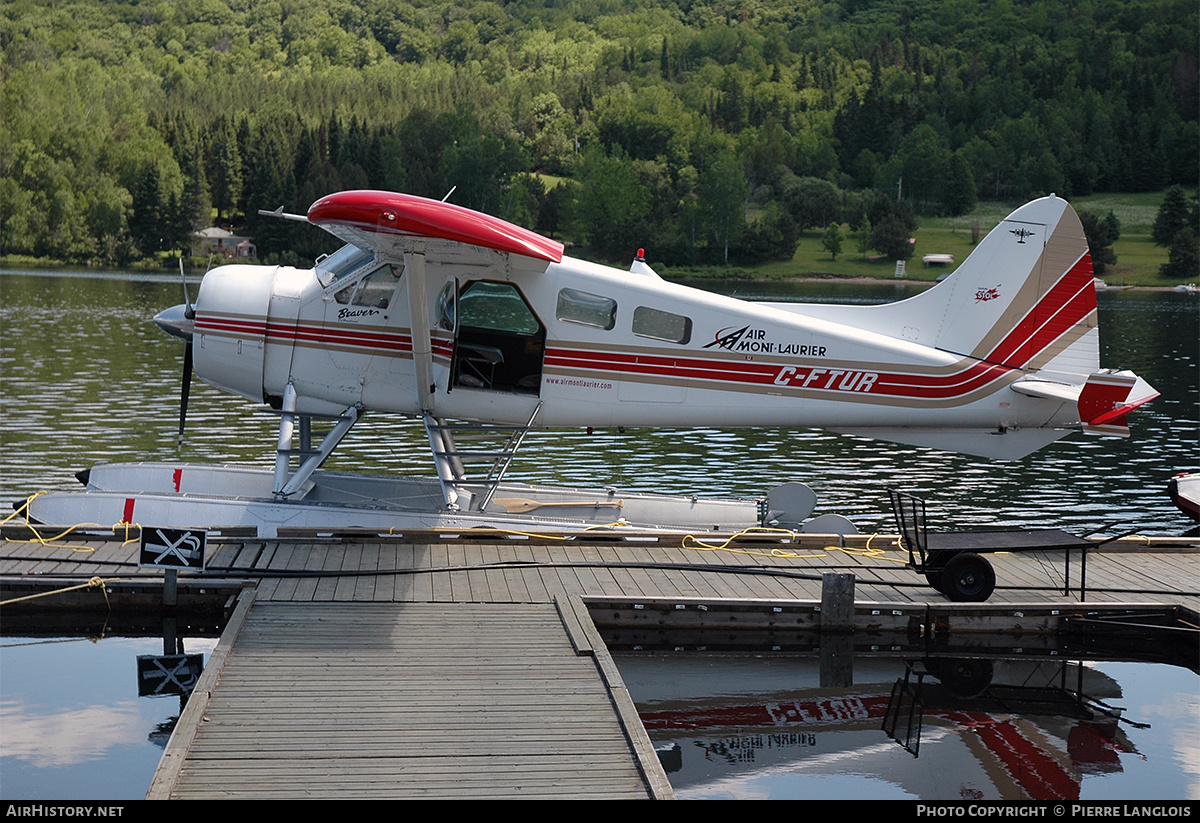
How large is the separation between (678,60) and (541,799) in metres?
182

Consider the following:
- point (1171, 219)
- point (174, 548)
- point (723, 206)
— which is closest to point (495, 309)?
point (174, 548)

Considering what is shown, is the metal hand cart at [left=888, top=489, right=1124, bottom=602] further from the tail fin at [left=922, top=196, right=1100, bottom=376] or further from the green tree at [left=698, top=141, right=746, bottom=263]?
the green tree at [left=698, top=141, right=746, bottom=263]

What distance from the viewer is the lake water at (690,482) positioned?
7156mm

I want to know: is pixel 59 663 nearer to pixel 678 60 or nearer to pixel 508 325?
pixel 508 325

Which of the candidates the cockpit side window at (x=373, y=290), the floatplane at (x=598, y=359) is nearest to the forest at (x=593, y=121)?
the floatplane at (x=598, y=359)

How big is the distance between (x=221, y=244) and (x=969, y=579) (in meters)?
82.5

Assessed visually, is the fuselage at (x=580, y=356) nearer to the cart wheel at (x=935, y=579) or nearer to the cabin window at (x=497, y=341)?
the cabin window at (x=497, y=341)

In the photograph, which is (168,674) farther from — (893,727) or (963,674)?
(963,674)

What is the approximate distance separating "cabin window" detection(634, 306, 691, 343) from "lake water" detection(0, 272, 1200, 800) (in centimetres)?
316

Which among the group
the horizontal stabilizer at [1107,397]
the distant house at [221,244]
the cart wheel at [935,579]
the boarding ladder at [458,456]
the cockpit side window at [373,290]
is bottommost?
the cart wheel at [935,579]

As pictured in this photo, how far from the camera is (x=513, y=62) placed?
184m

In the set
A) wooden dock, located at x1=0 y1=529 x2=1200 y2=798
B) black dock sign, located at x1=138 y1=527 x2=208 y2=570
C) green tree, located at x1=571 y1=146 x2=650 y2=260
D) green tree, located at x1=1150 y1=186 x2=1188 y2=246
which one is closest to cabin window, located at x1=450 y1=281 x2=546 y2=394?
wooden dock, located at x1=0 y1=529 x2=1200 y2=798

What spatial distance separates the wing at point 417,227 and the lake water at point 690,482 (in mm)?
3300

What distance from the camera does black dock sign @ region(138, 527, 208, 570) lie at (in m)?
7.93
